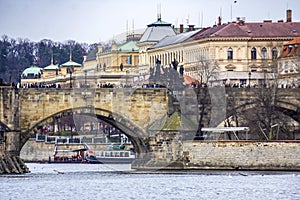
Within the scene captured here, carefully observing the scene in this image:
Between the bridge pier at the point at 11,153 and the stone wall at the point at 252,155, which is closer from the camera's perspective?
the stone wall at the point at 252,155

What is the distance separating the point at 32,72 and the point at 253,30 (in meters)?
36.6

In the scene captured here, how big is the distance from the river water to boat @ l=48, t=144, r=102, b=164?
23.2m

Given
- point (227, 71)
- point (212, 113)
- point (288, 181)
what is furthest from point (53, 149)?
point (288, 181)

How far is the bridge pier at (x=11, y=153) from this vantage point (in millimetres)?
90625

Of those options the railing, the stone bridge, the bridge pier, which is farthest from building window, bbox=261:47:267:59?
the bridge pier

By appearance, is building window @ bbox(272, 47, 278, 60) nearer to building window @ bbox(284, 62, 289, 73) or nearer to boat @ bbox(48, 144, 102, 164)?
building window @ bbox(284, 62, 289, 73)

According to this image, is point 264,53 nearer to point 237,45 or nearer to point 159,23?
point 237,45

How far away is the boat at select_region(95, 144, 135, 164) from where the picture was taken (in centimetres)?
10994

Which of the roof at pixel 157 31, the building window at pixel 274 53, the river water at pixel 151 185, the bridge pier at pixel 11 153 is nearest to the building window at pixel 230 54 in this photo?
the building window at pixel 274 53

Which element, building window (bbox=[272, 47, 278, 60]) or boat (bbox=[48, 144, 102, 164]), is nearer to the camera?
boat (bbox=[48, 144, 102, 164])

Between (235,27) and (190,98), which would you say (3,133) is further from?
(235,27)

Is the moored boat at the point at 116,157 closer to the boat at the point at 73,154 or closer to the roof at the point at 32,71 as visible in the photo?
the boat at the point at 73,154

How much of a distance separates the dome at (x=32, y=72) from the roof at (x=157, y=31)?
1179 cm

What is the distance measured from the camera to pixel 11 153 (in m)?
91.5
